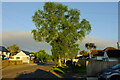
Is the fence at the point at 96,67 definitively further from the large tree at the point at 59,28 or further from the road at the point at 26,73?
the large tree at the point at 59,28

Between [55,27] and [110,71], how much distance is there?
21.9m

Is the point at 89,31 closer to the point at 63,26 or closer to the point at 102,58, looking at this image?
the point at 63,26

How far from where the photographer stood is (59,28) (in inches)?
1414

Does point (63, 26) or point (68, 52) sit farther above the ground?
point (63, 26)

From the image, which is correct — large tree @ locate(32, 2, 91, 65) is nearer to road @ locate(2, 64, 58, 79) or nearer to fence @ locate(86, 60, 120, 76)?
road @ locate(2, 64, 58, 79)

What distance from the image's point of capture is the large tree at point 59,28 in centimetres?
3503

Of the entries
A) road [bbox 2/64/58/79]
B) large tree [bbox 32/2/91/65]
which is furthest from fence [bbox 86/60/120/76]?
large tree [bbox 32/2/91/65]

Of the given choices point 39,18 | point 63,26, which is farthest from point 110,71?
point 39,18

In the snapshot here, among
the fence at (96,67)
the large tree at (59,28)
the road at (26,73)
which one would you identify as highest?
the large tree at (59,28)

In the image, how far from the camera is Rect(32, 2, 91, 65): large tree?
35031 millimetres

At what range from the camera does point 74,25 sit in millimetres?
36344

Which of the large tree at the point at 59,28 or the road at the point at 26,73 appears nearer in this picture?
the road at the point at 26,73

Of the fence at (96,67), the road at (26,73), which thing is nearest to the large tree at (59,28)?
the road at (26,73)

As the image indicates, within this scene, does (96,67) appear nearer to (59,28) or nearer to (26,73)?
(26,73)
